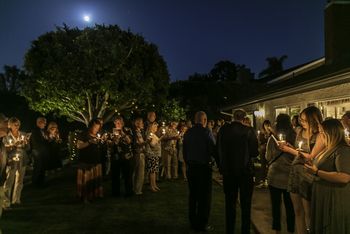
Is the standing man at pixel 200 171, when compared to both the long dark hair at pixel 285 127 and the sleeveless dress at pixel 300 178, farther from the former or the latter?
the sleeveless dress at pixel 300 178

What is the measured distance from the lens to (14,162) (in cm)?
879

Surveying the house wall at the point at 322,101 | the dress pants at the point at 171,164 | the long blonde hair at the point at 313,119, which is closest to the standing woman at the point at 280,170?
the long blonde hair at the point at 313,119

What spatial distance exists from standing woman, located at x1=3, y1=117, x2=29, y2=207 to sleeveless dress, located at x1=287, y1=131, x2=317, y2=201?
5933mm

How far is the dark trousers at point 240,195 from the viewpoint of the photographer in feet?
20.0

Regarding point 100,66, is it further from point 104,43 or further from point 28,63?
point 28,63

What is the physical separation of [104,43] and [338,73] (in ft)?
47.8

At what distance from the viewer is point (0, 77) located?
45.6 meters

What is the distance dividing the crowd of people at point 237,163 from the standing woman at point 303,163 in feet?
0.04

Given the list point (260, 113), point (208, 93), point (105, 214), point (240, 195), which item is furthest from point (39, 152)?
point (208, 93)

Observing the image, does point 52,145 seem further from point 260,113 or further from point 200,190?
point 260,113

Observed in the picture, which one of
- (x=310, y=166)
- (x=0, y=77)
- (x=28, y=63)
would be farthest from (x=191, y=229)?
(x=0, y=77)

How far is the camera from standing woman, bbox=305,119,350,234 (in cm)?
418

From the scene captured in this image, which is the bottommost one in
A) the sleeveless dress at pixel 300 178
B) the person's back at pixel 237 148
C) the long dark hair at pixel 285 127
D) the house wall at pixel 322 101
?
the sleeveless dress at pixel 300 178

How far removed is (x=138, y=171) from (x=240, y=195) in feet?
14.7
